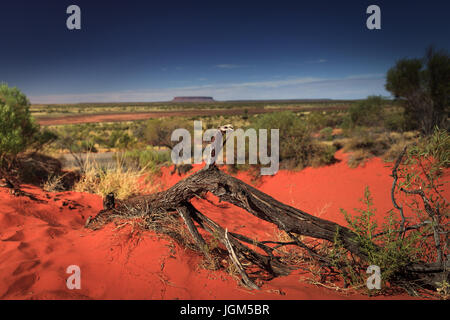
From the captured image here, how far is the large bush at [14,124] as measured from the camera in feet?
23.7

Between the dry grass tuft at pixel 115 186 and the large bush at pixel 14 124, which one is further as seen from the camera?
the large bush at pixel 14 124

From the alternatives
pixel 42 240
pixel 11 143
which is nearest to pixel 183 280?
pixel 42 240

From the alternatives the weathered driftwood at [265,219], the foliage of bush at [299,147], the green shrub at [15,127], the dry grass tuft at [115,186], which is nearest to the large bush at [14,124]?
the green shrub at [15,127]

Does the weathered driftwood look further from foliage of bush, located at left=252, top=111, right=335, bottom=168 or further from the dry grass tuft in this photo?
foliage of bush, located at left=252, top=111, right=335, bottom=168

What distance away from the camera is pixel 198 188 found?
2869 mm

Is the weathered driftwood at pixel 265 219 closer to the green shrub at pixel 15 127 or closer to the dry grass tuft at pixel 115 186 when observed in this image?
the dry grass tuft at pixel 115 186

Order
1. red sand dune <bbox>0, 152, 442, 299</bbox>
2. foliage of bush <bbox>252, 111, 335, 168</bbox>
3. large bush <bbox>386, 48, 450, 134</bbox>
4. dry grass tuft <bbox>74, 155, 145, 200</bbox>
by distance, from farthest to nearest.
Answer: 1. large bush <bbox>386, 48, 450, 134</bbox>
2. foliage of bush <bbox>252, 111, 335, 168</bbox>
3. dry grass tuft <bbox>74, 155, 145, 200</bbox>
4. red sand dune <bbox>0, 152, 442, 299</bbox>

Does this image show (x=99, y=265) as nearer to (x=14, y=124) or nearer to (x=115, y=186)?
(x=115, y=186)

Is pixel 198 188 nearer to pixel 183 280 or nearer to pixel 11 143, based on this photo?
pixel 183 280

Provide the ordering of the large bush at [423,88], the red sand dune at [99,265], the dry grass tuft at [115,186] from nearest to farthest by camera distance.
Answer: the red sand dune at [99,265]
the dry grass tuft at [115,186]
the large bush at [423,88]

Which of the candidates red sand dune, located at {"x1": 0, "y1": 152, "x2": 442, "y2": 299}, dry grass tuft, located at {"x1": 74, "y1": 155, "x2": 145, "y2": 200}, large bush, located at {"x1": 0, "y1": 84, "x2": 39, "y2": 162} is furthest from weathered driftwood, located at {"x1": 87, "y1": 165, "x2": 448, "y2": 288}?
large bush, located at {"x1": 0, "y1": 84, "x2": 39, "y2": 162}

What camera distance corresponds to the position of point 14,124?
26.1ft

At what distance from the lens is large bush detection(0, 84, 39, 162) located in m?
7.23

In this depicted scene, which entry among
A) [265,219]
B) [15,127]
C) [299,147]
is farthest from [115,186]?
[299,147]
